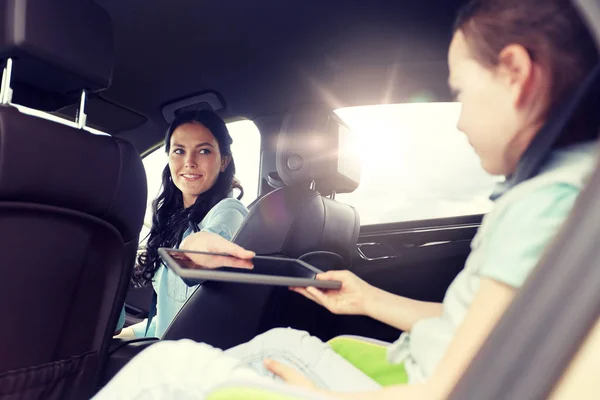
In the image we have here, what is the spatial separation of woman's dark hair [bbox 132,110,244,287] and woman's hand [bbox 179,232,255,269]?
64cm

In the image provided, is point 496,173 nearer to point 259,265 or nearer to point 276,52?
point 259,265

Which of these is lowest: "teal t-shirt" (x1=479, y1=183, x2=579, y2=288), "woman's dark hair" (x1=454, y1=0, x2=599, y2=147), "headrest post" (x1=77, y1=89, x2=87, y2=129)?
"headrest post" (x1=77, y1=89, x2=87, y2=129)

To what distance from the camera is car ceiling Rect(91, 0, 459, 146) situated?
1787 mm

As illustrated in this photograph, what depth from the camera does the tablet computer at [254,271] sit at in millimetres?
1023

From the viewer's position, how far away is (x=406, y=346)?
0.92 m

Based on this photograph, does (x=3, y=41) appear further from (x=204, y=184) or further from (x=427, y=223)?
(x=427, y=223)

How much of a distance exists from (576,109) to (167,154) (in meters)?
1.80

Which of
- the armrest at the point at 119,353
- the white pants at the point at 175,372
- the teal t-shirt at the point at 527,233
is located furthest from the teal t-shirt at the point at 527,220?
the armrest at the point at 119,353

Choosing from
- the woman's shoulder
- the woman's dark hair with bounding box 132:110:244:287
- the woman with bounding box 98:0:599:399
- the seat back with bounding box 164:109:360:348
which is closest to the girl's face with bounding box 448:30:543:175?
the woman with bounding box 98:0:599:399

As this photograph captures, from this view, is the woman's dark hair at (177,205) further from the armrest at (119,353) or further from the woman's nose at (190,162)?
the armrest at (119,353)

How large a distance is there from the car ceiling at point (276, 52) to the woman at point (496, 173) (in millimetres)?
1041

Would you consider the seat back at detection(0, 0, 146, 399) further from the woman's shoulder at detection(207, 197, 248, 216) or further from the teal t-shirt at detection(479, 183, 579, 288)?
the teal t-shirt at detection(479, 183, 579, 288)

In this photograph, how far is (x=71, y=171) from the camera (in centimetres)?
116

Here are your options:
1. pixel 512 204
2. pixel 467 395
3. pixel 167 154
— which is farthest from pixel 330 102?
pixel 467 395
